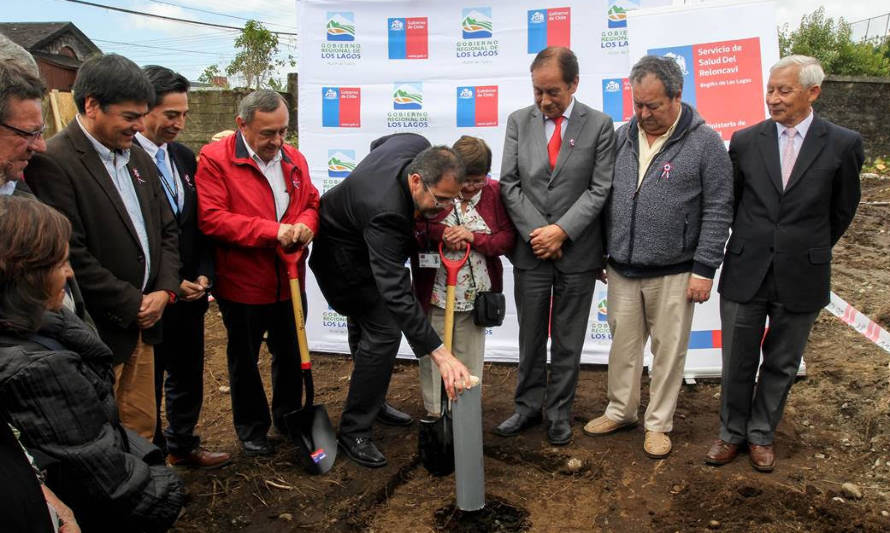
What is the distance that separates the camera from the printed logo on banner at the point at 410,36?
4.92m

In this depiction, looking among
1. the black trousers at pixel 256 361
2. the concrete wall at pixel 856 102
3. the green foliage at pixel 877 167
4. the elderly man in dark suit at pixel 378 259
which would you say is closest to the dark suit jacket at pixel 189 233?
the black trousers at pixel 256 361

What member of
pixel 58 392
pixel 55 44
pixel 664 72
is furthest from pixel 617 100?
pixel 55 44

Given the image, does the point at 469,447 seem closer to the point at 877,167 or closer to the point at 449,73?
the point at 449,73

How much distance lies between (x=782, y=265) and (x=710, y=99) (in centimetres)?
155

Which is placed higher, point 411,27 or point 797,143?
point 411,27

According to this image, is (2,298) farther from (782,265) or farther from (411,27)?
(411,27)

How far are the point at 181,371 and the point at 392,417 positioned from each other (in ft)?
4.15

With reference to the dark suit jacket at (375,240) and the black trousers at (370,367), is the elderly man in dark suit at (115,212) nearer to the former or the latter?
the dark suit jacket at (375,240)

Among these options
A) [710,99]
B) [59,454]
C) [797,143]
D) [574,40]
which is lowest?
[59,454]

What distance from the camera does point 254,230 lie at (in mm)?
3346

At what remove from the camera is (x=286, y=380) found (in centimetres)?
380

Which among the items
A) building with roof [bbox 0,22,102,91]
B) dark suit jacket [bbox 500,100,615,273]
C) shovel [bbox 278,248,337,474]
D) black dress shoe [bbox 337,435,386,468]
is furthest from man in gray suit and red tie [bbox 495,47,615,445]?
building with roof [bbox 0,22,102,91]

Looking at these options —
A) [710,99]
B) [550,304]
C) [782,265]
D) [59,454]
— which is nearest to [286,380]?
[550,304]

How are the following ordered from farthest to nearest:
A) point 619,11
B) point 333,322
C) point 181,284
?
point 333,322, point 619,11, point 181,284
